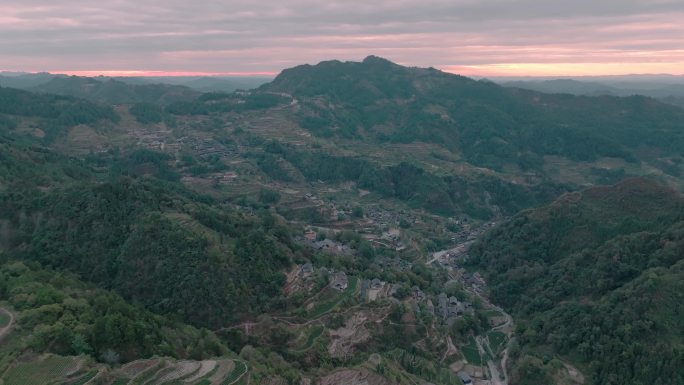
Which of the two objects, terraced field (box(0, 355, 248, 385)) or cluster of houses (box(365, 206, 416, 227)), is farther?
cluster of houses (box(365, 206, 416, 227))

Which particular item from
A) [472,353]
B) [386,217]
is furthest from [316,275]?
[386,217]

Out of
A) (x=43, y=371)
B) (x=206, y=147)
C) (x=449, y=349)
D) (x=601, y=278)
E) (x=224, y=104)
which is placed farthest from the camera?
(x=224, y=104)

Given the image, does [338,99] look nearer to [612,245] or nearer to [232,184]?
[232,184]

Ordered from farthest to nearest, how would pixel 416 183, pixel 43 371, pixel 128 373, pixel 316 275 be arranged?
1. pixel 416 183
2. pixel 316 275
3. pixel 128 373
4. pixel 43 371

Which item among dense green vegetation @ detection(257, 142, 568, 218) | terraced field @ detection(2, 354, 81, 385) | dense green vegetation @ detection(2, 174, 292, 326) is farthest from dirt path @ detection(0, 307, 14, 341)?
dense green vegetation @ detection(257, 142, 568, 218)

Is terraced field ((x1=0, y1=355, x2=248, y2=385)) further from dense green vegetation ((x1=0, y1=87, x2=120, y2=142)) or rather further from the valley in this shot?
dense green vegetation ((x1=0, y1=87, x2=120, y2=142))

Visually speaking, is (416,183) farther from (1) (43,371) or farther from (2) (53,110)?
(1) (43,371)

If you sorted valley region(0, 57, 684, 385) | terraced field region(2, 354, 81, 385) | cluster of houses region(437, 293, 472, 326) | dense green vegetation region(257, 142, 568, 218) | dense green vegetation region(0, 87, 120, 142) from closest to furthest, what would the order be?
terraced field region(2, 354, 81, 385) → valley region(0, 57, 684, 385) → cluster of houses region(437, 293, 472, 326) → dense green vegetation region(257, 142, 568, 218) → dense green vegetation region(0, 87, 120, 142)

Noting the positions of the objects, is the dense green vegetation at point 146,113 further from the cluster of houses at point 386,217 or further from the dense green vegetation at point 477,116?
the cluster of houses at point 386,217

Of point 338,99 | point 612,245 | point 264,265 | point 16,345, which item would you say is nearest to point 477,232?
point 612,245

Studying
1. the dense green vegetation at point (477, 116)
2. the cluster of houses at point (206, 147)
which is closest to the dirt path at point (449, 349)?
the cluster of houses at point (206, 147)
